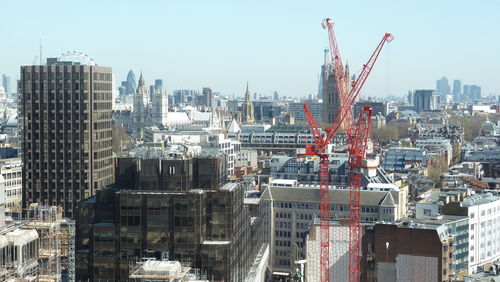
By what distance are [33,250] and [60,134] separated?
118 feet

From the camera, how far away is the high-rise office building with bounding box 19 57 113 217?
318ft

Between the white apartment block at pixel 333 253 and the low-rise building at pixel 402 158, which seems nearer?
the white apartment block at pixel 333 253

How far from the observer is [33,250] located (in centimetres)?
6334

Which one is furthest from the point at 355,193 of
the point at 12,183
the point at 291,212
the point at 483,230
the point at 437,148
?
the point at 437,148

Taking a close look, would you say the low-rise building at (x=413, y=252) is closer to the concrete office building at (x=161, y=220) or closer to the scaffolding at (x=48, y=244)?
the concrete office building at (x=161, y=220)

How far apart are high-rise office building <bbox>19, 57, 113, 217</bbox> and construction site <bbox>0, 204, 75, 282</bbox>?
2238 cm

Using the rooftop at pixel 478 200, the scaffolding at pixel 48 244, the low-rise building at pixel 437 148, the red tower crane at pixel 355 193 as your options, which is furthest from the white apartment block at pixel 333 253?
the low-rise building at pixel 437 148

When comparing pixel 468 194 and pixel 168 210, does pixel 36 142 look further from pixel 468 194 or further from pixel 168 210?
pixel 468 194

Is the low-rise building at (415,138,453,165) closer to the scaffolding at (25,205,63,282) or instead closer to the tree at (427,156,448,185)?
the tree at (427,156,448,185)

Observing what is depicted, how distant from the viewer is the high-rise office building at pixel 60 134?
318 feet

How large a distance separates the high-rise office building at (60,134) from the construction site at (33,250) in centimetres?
2238

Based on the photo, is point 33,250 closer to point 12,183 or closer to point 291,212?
point 291,212

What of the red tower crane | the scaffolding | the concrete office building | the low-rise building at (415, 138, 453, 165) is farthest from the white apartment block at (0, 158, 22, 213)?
the low-rise building at (415, 138, 453, 165)

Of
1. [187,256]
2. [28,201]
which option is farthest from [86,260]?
[28,201]
